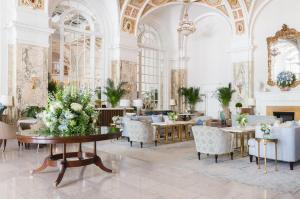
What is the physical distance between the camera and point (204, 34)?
605 inches

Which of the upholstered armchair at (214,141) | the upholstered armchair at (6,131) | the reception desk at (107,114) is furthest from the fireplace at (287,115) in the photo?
the upholstered armchair at (6,131)

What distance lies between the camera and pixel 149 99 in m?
15.4

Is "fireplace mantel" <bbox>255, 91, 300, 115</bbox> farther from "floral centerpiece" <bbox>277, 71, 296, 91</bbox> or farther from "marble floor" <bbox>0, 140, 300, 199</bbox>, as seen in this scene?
"marble floor" <bbox>0, 140, 300, 199</bbox>

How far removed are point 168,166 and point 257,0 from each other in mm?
10405

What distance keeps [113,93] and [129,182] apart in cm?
800

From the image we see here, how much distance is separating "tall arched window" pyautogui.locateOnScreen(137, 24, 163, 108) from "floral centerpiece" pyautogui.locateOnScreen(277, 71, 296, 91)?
676 cm

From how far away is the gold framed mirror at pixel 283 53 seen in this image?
37.7ft

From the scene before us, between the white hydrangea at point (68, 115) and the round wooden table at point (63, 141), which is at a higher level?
the white hydrangea at point (68, 115)

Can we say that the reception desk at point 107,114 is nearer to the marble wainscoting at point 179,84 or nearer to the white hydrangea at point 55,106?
the marble wainscoting at point 179,84

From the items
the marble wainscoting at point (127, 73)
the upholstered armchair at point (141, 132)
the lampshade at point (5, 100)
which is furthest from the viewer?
the marble wainscoting at point (127, 73)

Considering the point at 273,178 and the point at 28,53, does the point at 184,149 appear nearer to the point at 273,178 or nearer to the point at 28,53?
the point at 273,178

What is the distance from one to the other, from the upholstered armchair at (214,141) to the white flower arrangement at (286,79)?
6758 mm

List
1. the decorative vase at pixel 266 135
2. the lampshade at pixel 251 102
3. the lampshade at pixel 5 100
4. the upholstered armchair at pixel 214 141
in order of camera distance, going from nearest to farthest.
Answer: the decorative vase at pixel 266 135
the upholstered armchair at pixel 214 141
the lampshade at pixel 5 100
the lampshade at pixel 251 102

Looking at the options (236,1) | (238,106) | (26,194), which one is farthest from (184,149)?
(236,1)
